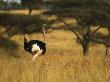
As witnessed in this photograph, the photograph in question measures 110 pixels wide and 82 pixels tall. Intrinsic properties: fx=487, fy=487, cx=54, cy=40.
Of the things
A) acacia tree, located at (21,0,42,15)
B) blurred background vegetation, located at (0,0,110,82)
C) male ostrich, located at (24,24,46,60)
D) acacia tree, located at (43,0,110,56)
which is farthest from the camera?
acacia tree, located at (21,0,42,15)

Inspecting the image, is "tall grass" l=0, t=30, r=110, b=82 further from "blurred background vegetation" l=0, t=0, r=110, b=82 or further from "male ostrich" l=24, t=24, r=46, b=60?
"male ostrich" l=24, t=24, r=46, b=60

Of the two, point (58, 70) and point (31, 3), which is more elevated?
point (58, 70)

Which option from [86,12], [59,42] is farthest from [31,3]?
[86,12]

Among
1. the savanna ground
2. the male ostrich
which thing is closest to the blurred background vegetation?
the savanna ground

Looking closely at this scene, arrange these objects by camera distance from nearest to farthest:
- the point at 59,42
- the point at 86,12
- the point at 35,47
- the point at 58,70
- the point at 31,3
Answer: the point at 58,70 → the point at 35,47 → the point at 86,12 → the point at 59,42 → the point at 31,3

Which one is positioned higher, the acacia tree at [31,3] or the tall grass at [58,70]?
the tall grass at [58,70]

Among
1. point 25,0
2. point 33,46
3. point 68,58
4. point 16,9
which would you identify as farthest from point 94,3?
point 68,58

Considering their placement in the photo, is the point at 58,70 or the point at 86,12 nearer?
the point at 58,70

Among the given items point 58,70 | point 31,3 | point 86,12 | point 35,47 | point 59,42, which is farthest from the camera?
point 31,3

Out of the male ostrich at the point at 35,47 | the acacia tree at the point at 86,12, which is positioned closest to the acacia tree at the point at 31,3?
the acacia tree at the point at 86,12

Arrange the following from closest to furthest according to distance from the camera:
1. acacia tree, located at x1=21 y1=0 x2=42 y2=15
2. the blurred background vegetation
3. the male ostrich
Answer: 1. the blurred background vegetation
2. the male ostrich
3. acacia tree, located at x1=21 y1=0 x2=42 y2=15

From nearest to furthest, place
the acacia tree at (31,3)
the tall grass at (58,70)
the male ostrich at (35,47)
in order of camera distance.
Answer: the tall grass at (58,70)
the male ostrich at (35,47)
the acacia tree at (31,3)

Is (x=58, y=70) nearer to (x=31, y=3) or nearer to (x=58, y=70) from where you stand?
(x=58, y=70)

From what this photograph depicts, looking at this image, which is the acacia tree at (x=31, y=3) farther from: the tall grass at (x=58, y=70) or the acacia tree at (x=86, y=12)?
the tall grass at (x=58, y=70)
